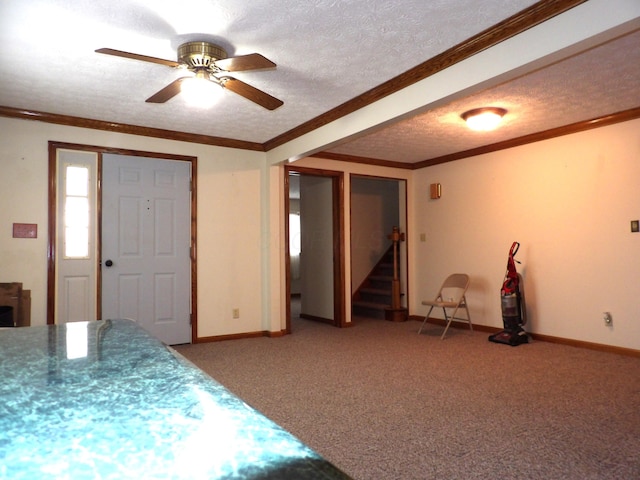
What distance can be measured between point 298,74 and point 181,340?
3.08m

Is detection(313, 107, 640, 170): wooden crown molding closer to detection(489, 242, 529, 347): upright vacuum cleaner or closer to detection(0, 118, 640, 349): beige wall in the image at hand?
detection(0, 118, 640, 349): beige wall

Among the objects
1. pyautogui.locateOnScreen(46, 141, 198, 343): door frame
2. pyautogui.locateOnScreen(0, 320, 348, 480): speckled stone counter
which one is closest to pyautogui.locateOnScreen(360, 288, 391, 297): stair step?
pyautogui.locateOnScreen(46, 141, 198, 343): door frame

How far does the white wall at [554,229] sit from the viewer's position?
13.9ft

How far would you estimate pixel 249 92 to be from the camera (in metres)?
2.97

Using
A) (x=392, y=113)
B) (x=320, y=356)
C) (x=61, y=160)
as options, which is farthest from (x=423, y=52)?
(x=61, y=160)

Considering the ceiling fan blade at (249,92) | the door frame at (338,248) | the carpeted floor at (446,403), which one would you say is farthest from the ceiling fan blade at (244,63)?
the door frame at (338,248)

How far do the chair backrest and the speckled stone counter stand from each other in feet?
16.2

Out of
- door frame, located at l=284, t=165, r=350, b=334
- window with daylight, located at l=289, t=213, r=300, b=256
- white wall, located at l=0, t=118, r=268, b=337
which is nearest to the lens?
white wall, located at l=0, t=118, r=268, b=337

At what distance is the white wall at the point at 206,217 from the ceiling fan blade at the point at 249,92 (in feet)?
6.81

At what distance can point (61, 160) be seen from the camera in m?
4.23

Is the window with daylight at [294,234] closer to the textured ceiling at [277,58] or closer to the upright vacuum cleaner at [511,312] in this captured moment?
the textured ceiling at [277,58]

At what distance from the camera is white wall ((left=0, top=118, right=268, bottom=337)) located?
3.99 m

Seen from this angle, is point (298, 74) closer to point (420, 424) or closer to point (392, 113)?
point (392, 113)

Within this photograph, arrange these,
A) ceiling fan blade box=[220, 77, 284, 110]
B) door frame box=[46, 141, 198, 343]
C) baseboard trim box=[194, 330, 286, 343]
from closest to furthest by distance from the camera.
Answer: ceiling fan blade box=[220, 77, 284, 110], door frame box=[46, 141, 198, 343], baseboard trim box=[194, 330, 286, 343]
